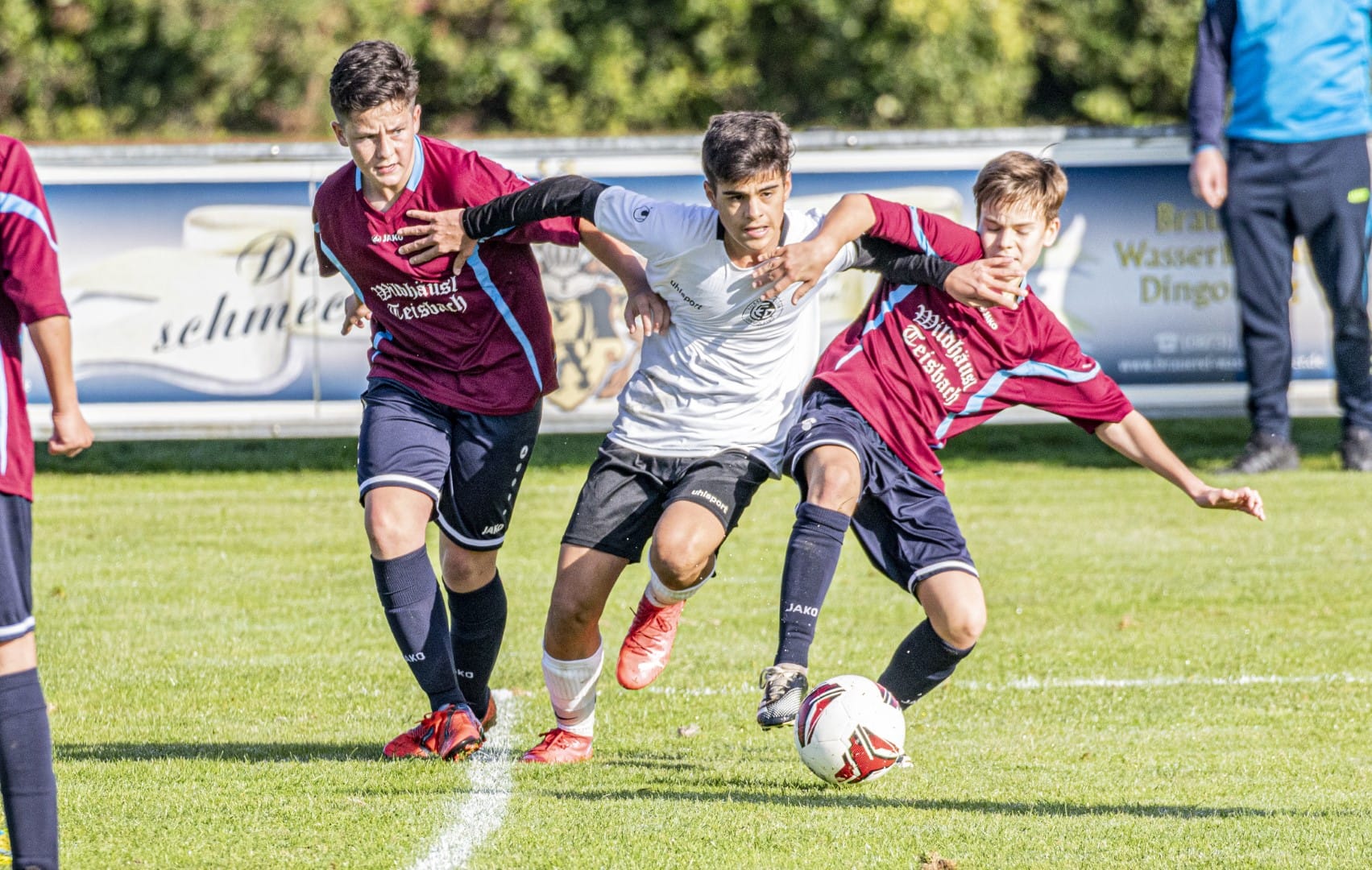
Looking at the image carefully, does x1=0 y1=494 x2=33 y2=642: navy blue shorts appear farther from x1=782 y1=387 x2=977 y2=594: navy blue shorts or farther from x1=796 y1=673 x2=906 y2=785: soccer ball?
x1=782 y1=387 x2=977 y2=594: navy blue shorts

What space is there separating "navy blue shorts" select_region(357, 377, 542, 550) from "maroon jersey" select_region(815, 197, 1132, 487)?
3.45ft

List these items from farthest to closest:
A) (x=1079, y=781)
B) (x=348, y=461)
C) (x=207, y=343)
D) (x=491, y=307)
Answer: (x=348, y=461) < (x=207, y=343) < (x=491, y=307) < (x=1079, y=781)

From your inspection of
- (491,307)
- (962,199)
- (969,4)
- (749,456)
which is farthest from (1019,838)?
(969,4)

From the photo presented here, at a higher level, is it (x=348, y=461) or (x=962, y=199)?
(x=962, y=199)

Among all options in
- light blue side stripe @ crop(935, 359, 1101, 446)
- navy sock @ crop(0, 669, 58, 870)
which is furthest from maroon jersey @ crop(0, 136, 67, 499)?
light blue side stripe @ crop(935, 359, 1101, 446)

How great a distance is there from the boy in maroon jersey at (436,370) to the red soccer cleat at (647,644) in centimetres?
48

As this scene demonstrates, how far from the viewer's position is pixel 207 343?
36.7 feet

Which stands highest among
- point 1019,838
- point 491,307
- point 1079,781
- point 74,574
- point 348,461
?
point 491,307

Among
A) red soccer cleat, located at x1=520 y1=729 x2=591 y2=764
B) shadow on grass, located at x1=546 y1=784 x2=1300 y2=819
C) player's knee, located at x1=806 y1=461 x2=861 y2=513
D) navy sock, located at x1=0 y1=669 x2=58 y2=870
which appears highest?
navy sock, located at x1=0 y1=669 x2=58 y2=870

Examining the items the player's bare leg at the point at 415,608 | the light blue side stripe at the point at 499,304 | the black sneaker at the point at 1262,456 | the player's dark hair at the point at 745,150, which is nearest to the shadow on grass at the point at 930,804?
the player's bare leg at the point at 415,608

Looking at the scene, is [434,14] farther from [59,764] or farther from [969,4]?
[59,764]

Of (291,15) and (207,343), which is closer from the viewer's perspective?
(207,343)

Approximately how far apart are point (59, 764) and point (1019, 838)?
287cm

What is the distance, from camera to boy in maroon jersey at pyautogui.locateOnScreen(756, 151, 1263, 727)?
5105mm
